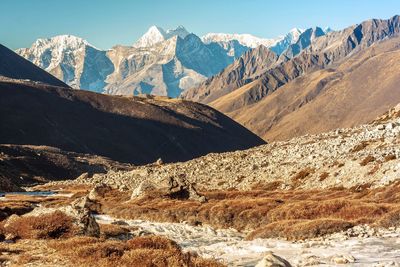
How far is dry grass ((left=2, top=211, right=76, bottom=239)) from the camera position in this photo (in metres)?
29.2

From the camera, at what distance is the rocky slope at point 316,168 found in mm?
59688

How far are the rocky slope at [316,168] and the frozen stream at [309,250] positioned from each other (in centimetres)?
2700

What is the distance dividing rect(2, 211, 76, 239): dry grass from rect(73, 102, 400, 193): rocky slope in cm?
3695

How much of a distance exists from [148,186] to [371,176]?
3122 cm

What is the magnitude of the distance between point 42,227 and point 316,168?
163 ft

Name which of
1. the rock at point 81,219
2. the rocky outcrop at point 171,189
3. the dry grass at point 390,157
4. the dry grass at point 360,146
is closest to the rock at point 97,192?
the rocky outcrop at point 171,189

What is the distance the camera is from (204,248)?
103 feet

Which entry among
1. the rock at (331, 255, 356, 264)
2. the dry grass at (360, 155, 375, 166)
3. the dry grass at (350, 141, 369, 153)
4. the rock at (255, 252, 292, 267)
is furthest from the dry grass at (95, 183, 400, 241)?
the rock at (255, 252, 292, 267)

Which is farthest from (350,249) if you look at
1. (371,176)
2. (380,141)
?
(380,141)

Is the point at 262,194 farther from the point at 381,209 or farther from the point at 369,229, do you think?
the point at 369,229

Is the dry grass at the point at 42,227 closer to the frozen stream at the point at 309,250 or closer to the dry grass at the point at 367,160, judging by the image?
the frozen stream at the point at 309,250

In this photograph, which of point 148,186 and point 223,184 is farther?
point 223,184

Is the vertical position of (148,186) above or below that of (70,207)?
below

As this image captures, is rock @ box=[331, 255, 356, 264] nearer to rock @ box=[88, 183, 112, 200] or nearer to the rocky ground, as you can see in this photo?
the rocky ground
